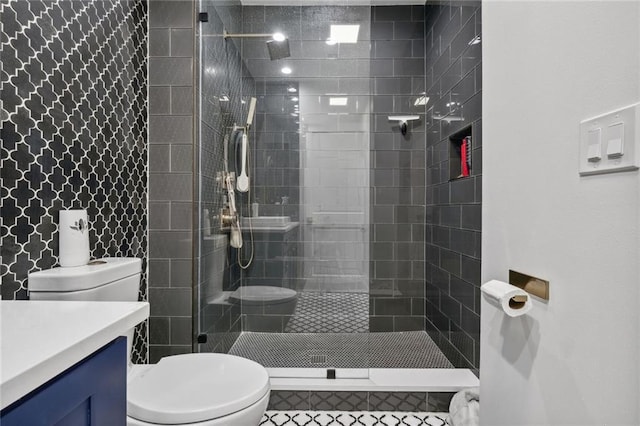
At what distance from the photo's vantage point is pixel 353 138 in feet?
8.43

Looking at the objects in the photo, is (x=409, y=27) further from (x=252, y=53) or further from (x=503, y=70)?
(x=503, y=70)

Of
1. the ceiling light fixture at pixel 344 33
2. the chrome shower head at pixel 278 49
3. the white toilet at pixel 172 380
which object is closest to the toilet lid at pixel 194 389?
the white toilet at pixel 172 380

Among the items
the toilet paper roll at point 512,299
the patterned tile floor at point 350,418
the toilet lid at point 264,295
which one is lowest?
the patterned tile floor at point 350,418

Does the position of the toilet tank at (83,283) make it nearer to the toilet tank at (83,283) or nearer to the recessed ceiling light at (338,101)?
the toilet tank at (83,283)

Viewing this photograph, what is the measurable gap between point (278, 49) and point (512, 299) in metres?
2.14

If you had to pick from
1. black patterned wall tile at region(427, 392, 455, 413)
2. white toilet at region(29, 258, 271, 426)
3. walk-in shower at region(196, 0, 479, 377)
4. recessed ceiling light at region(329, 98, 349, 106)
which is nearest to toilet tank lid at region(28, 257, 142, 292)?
white toilet at region(29, 258, 271, 426)

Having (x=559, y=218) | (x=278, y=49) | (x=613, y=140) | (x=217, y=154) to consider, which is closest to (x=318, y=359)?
(x=217, y=154)

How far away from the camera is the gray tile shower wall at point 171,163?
6.63 ft

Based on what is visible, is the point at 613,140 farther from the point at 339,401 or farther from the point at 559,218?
the point at 339,401

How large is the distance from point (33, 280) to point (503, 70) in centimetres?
171

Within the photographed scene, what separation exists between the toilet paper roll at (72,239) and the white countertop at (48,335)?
1.69ft

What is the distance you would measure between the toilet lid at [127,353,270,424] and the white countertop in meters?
0.54

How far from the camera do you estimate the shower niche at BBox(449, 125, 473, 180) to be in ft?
7.15

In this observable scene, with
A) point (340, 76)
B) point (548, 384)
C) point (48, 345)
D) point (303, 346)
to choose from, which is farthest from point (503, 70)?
point (303, 346)
